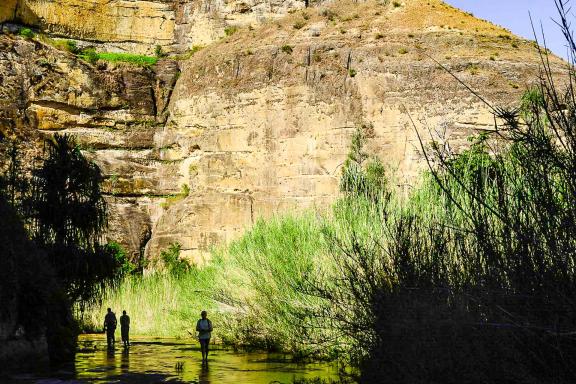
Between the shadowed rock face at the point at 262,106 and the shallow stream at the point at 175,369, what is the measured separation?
63.0 feet

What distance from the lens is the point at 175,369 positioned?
18.1m

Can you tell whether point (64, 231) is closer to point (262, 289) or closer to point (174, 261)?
point (262, 289)

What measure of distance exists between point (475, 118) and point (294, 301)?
25.3 m

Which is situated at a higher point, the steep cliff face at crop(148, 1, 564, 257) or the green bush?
the green bush

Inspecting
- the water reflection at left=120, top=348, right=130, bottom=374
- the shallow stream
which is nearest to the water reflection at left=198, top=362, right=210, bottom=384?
the shallow stream

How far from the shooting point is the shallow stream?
15.8 meters

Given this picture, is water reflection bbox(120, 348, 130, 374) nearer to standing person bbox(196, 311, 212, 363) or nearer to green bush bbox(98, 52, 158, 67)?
standing person bbox(196, 311, 212, 363)

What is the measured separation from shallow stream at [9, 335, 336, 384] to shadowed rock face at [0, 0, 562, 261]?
19190mm

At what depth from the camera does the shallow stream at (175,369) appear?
621 inches

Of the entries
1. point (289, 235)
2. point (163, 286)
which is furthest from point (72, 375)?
point (163, 286)

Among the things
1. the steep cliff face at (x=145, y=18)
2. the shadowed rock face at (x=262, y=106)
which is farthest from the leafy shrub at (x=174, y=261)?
the steep cliff face at (x=145, y=18)

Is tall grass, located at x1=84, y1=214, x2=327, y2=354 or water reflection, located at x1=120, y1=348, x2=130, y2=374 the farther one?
tall grass, located at x1=84, y1=214, x2=327, y2=354

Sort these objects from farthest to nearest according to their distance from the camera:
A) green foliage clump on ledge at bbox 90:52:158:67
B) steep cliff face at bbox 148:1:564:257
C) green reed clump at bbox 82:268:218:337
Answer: green foliage clump on ledge at bbox 90:52:158:67, steep cliff face at bbox 148:1:564:257, green reed clump at bbox 82:268:218:337

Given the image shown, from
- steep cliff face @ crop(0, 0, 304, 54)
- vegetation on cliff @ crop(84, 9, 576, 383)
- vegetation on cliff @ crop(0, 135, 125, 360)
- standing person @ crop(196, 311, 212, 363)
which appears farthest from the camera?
steep cliff face @ crop(0, 0, 304, 54)
